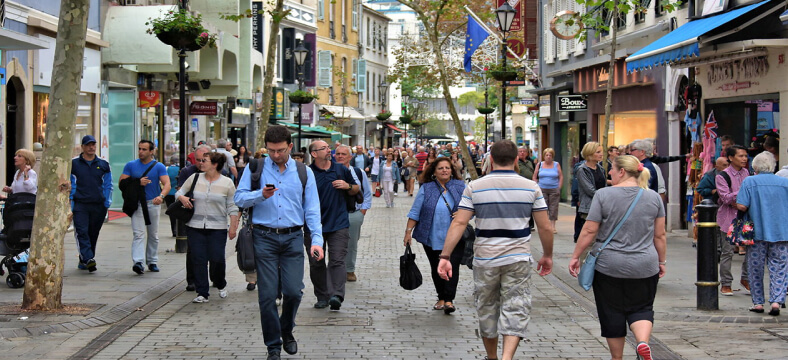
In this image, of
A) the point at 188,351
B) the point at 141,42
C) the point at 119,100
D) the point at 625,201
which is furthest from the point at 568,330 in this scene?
the point at 119,100

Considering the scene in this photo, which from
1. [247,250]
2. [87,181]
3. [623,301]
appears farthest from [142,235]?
[623,301]

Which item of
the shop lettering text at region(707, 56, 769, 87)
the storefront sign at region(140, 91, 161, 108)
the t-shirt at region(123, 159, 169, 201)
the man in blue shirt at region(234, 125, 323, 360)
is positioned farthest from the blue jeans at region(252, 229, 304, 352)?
the storefront sign at region(140, 91, 161, 108)

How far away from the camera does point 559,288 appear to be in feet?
40.9

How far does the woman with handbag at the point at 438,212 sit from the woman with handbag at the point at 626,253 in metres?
3.04

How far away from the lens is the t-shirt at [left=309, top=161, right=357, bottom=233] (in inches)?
423

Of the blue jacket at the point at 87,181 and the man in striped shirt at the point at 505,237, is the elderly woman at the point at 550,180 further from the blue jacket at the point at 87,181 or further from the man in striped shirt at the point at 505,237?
the man in striped shirt at the point at 505,237

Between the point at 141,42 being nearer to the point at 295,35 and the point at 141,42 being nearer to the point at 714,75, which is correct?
the point at 714,75

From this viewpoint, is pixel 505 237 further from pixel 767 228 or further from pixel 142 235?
pixel 142 235

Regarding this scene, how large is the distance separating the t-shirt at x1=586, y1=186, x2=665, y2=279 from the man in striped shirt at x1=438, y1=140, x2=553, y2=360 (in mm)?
398

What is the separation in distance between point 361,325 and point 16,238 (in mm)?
4499

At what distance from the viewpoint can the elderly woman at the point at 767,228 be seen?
10.1 meters

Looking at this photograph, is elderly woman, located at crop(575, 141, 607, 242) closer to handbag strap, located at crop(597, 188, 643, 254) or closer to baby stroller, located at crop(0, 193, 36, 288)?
handbag strap, located at crop(597, 188, 643, 254)

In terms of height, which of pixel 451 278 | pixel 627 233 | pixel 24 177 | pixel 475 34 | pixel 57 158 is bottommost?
pixel 451 278

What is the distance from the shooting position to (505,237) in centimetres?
723
